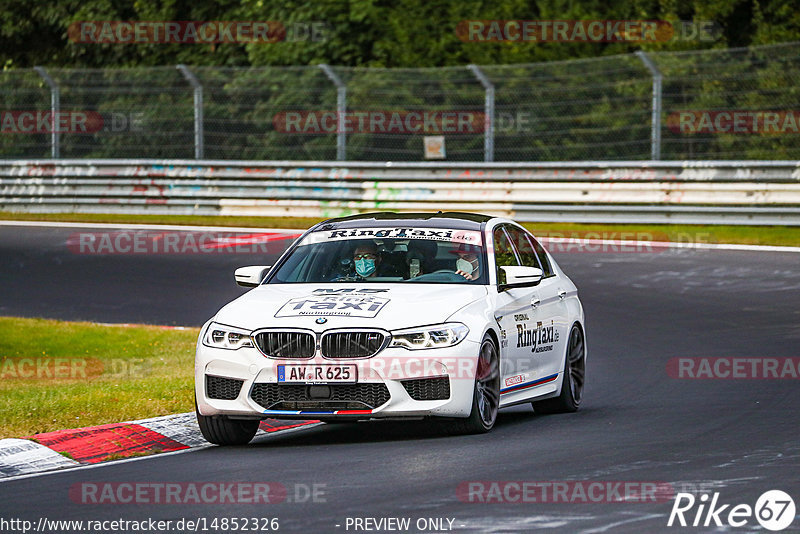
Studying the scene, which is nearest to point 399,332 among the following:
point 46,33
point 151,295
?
point 151,295

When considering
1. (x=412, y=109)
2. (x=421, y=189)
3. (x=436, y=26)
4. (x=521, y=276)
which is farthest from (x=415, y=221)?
(x=436, y=26)

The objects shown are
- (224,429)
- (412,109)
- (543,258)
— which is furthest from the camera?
(412,109)

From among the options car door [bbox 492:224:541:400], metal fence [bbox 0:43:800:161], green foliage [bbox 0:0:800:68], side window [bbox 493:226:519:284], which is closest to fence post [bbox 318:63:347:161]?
metal fence [bbox 0:43:800:161]

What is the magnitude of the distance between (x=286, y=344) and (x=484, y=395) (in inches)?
52.6

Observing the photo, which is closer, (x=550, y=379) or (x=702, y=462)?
(x=702, y=462)

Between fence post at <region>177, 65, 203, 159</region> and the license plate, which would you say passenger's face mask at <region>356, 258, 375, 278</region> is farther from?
fence post at <region>177, 65, 203, 159</region>

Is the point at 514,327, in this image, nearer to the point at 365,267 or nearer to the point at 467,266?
the point at 467,266

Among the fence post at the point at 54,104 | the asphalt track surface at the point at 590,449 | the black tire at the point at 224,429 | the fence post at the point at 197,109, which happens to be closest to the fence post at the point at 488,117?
the fence post at the point at 197,109

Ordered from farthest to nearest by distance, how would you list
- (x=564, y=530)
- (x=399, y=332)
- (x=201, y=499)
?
(x=399, y=332) → (x=201, y=499) → (x=564, y=530)

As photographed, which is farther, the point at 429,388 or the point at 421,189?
the point at 421,189

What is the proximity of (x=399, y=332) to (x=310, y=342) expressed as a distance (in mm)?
544

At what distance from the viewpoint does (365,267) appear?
10.7 m

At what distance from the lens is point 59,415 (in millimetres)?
10758

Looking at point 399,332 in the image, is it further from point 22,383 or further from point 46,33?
point 46,33
